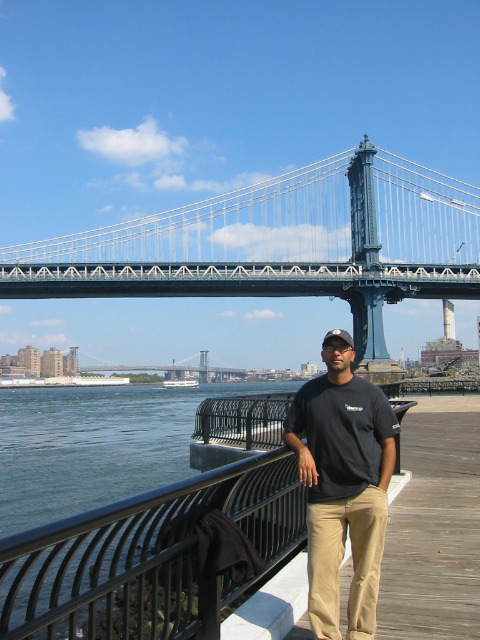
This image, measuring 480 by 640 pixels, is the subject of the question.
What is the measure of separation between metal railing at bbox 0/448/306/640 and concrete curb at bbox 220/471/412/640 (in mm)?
122

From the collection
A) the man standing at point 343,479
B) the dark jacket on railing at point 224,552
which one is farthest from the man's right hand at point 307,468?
the dark jacket on railing at point 224,552

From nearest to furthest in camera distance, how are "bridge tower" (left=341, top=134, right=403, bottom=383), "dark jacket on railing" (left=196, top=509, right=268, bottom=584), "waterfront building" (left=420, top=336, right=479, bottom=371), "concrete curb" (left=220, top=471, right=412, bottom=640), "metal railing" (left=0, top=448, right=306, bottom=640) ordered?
"metal railing" (left=0, top=448, right=306, bottom=640)
"dark jacket on railing" (left=196, top=509, right=268, bottom=584)
"concrete curb" (left=220, top=471, right=412, bottom=640)
"bridge tower" (left=341, top=134, right=403, bottom=383)
"waterfront building" (left=420, top=336, right=479, bottom=371)

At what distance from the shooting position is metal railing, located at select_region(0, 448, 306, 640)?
2330mm

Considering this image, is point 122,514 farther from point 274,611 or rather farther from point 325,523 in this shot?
point 274,611

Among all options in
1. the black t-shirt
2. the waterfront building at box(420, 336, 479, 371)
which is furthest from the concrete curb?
the waterfront building at box(420, 336, 479, 371)

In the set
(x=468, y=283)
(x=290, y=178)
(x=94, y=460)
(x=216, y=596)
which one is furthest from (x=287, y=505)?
(x=290, y=178)

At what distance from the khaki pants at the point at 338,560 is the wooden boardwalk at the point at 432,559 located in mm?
411

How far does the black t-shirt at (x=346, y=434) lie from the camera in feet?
10.9

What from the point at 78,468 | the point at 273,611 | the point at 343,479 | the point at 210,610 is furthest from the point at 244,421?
the point at 343,479

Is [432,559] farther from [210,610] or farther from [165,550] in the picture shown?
[165,550]

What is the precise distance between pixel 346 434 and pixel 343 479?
0.23 meters

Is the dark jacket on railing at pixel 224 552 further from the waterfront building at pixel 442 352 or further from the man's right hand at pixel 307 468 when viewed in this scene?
the waterfront building at pixel 442 352

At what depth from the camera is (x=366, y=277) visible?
197 ft

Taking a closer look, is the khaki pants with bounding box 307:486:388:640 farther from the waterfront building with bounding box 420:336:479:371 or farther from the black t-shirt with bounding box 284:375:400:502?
the waterfront building with bounding box 420:336:479:371
